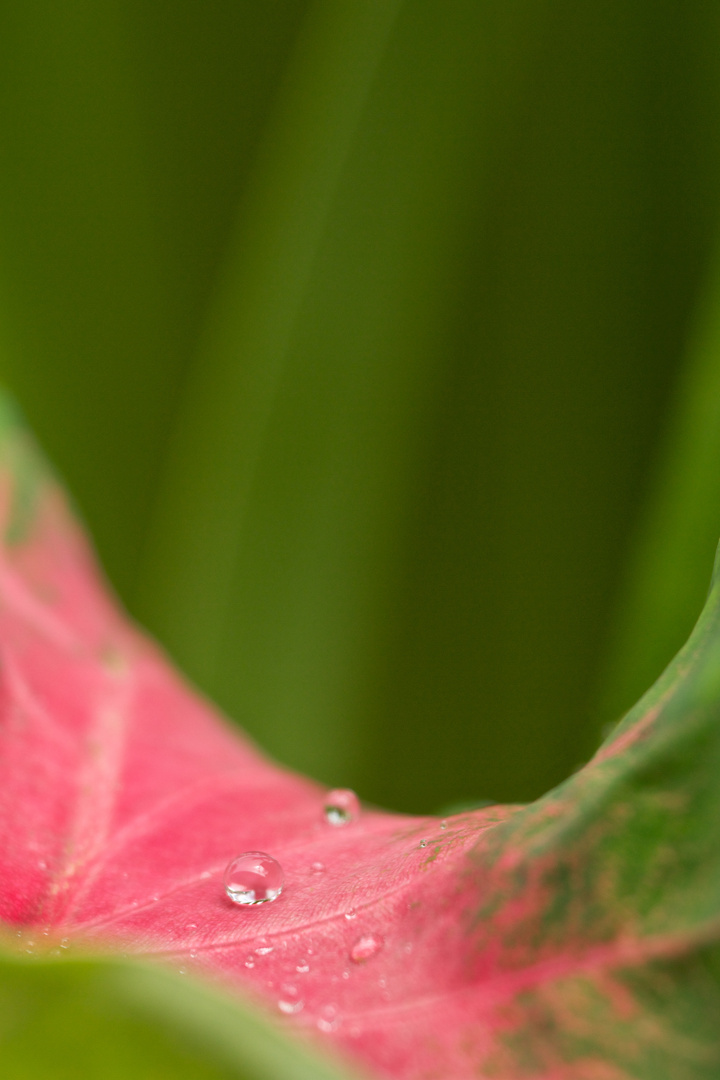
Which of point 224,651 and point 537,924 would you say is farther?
point 224,651

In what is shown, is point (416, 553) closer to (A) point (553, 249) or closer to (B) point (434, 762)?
(B) point (434, 762)

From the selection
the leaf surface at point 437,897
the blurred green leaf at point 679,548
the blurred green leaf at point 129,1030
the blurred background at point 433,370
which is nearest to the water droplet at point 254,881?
the leaf surface at point 437,897

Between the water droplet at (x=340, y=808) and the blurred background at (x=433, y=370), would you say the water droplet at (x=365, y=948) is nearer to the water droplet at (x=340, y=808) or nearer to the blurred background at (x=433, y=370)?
the water droplet at (x=340, y=808)

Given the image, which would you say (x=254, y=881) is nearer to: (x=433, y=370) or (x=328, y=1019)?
(x=328, y=1019)

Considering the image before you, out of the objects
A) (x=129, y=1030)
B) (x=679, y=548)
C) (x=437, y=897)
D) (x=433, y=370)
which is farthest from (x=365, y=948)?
(x=433, y=370)

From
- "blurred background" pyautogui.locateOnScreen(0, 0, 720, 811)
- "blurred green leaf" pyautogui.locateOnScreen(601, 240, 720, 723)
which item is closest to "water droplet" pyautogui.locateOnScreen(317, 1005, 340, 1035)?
"blurred green leaf" pyautogui.locateOnScreen(601, 240, 720, 723)

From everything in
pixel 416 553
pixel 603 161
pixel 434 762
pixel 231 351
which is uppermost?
pixel 603 161

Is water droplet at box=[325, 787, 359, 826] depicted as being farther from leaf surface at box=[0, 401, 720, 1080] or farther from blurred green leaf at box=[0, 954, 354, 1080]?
blurred green leaf at box=[0, 954, 354, 1080]

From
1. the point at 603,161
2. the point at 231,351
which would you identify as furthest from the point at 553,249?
the point at 231,351
